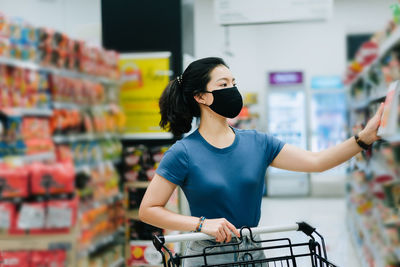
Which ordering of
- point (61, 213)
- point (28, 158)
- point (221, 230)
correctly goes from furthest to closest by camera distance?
point (28, 158)
point (61, 213)
point (221, 230)

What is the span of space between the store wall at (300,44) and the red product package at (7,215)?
773 cm

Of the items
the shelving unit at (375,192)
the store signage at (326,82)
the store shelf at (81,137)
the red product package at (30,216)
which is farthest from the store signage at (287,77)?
→ the red product package at (30,216)

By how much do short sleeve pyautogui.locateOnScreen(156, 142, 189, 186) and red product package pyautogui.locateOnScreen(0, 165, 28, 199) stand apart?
1.69 meters

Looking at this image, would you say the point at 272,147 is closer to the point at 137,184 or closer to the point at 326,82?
the point at 137,184

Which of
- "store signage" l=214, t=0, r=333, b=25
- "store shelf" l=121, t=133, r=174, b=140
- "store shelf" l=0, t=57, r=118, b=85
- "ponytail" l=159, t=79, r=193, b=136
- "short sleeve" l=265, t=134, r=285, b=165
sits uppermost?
"store signage" l=214, t=0, r=333, b=25

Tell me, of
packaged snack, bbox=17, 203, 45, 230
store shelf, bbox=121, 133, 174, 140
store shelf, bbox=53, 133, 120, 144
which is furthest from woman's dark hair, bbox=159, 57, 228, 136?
store shelf, bbox=53, 133, 120, 144

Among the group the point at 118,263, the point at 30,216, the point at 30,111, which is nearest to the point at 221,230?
the point at 30,216

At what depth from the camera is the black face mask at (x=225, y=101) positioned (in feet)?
5.80

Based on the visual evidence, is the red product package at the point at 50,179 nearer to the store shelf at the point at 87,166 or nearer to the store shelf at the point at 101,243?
the store shelf at the point at 101,243

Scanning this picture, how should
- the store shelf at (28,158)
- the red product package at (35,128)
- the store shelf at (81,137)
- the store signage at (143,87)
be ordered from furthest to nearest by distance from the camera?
the store shelf at (81,137), the red product package at (35,128), the store signage at (143,87), the store shelf at (28,158)

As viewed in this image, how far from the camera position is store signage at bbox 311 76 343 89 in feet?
33.9

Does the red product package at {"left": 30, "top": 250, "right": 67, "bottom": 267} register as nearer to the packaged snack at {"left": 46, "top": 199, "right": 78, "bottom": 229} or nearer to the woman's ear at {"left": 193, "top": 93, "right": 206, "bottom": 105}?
the packaged snack at {"left": 46, "top": 199, "right": 78, "bottom": 229}

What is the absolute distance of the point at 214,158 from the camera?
1685 millimetres

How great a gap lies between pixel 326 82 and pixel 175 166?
934 centimetres
